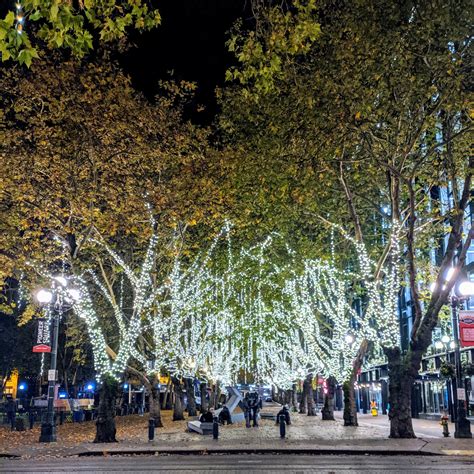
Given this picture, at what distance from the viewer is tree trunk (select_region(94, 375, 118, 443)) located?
22.6 meters

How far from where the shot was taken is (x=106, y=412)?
74.3ft

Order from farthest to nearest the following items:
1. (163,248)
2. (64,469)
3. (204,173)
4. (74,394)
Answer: (74,394)
(163,248)
(204,173)
(64,469)

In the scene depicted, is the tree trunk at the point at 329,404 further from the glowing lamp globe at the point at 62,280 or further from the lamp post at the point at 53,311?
the glowing lamp globe at the point at 62,280

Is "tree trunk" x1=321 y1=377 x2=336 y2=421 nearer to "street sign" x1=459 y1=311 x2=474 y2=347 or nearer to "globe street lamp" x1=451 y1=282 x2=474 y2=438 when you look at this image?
"globe street lamp" x1=451 y1=282 x2=474 y2=438

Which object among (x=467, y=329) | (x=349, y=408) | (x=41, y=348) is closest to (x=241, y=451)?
(x=467, y=329)

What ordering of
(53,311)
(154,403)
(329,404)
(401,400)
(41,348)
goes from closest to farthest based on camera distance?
(401,400) → (53,311) → (41,348) → (154,403) → (329,404)

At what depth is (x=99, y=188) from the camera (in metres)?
22.3

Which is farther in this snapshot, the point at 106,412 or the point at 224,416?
the point at 224,416

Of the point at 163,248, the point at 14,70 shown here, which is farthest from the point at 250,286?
the point at 14,70

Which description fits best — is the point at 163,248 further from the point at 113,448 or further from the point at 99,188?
the point at 113,448

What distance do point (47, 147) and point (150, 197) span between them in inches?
158

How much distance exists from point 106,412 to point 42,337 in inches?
197

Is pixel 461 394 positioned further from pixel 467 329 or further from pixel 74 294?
pixel 74 294

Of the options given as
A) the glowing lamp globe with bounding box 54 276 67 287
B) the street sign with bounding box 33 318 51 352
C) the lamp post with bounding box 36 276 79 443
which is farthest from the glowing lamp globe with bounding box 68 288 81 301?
the street sign with bounding box 33 318 51 352
